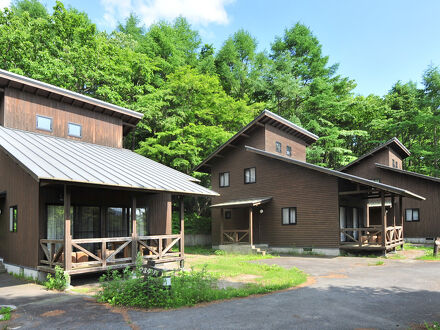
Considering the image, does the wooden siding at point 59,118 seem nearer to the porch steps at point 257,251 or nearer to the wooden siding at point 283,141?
Answer: the porch steps at point 257,251

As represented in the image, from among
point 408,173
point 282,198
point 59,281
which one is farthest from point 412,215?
point 59,281

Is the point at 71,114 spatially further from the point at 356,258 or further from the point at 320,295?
the point at 356,258

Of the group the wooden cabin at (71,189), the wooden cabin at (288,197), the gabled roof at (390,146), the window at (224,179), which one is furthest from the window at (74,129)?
the gabled roof at (390,146)

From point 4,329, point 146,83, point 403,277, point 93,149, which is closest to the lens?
point 4,329

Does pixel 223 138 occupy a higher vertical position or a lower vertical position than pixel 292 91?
lower

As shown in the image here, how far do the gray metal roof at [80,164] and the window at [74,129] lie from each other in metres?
0.68

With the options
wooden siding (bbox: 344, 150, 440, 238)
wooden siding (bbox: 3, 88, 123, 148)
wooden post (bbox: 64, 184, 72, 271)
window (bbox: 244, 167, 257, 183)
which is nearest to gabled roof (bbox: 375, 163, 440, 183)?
wooden siding (bbox: 344, 150, 440, 238)

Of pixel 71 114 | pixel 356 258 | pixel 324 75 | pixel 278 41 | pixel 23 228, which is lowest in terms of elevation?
pixel 356 258

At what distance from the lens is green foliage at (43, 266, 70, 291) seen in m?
10.1

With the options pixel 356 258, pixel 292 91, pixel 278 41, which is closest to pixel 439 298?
pixel 356 258

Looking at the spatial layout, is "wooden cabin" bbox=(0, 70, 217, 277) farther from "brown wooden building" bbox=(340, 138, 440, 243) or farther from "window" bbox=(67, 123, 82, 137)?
"brown wooden building" bbox=(340, 138, 440, 243)

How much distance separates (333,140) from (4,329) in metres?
35.9

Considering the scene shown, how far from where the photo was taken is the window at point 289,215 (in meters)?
22.2

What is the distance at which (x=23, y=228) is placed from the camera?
40.5ft
